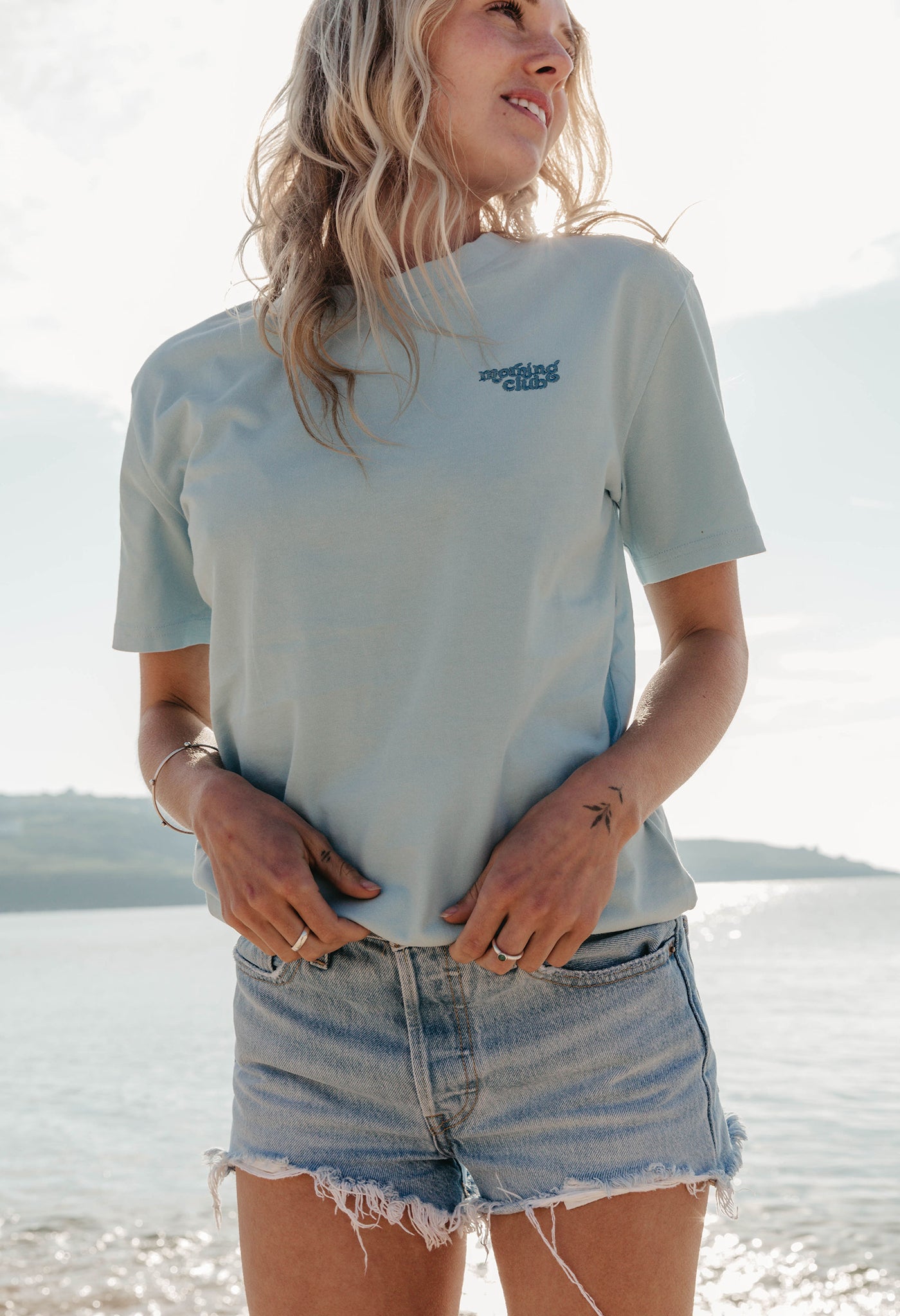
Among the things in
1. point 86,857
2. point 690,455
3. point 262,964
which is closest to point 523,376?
point 690,455

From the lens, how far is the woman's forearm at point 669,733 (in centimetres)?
117

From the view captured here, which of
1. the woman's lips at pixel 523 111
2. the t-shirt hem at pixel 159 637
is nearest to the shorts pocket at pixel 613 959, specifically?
the t-shirt hem at pixel 159 637

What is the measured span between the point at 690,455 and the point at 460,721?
1.47 ft

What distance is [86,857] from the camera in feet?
322

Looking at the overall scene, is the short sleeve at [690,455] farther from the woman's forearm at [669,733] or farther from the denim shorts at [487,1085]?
the denim shorts at [487,1085]

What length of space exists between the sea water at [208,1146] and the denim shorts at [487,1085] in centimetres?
28

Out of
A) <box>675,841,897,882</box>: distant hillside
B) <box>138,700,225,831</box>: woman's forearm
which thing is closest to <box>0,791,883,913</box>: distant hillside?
<box>675,841,897,882</box>: distant hillside

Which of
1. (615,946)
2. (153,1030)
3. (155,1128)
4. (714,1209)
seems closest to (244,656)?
(615,946)

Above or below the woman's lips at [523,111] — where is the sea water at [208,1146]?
below

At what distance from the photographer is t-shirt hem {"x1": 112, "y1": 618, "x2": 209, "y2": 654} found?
5.17 feet

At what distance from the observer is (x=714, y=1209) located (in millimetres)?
6352

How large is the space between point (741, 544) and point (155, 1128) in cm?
911

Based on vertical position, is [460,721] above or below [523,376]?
below

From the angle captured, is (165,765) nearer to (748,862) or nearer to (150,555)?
(150,555)
